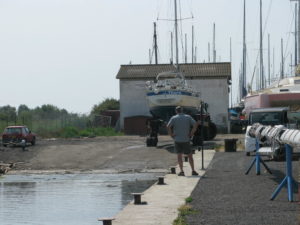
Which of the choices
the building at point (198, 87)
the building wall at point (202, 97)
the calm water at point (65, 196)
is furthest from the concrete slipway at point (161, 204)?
the building at point (198, 87)

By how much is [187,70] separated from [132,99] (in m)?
5.72

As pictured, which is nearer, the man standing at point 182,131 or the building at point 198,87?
the man standing at point 182,131

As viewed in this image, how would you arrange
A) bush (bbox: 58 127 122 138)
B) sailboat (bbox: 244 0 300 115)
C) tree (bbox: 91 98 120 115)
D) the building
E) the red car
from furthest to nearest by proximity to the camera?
tree (bbox: 91 98 120 115) < the building < bush (bbox: 58 127 122 138) < the red car < sailboat (bbox: 244 0 300 115)

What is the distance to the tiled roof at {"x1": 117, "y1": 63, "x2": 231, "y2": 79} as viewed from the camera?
59094 mm

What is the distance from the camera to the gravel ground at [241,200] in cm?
1114

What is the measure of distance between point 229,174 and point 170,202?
5.70 meters

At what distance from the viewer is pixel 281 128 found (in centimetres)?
1308

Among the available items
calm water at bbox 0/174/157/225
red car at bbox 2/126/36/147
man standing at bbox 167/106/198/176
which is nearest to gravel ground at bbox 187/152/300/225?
man standing at bbox 167/106/198/176

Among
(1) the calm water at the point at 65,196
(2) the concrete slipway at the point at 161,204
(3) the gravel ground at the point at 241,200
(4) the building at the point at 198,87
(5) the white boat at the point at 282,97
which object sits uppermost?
(4) the building at the point at 198,87

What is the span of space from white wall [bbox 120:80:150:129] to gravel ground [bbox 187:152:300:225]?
38.4 meters

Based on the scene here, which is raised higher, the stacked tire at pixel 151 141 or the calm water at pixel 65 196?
the stacked tire at pixel 151 141

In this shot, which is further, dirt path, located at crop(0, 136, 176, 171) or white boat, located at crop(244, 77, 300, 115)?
dirt path, located at crop(0, 136, 176, 171)

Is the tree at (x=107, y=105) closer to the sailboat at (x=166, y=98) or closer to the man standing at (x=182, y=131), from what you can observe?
the sailboat at (x=166, y=98)

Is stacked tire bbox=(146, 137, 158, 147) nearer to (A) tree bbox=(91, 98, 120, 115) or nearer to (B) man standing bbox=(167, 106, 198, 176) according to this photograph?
(B) man standing bbox=(167, 106, 198, 176)
